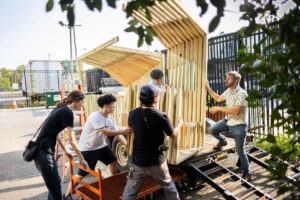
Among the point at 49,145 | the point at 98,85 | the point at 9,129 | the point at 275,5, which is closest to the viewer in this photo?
the point at 275,5

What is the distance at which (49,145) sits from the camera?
Answer: 3289 mm

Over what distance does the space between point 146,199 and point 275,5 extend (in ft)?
11.8

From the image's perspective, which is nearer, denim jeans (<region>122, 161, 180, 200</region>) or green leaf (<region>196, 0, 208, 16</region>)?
green leaf (<region>196, 0, 208, 16</region>)

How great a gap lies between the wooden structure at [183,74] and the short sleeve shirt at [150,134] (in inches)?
38.5

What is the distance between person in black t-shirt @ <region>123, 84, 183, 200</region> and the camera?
281 cm

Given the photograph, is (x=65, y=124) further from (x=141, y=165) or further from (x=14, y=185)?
(x=14, y=185)

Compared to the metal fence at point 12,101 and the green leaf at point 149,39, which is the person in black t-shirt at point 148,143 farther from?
the metal fence at point 12,101

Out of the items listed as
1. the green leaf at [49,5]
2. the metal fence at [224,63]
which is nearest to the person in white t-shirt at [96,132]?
the green leaf at [49,5]

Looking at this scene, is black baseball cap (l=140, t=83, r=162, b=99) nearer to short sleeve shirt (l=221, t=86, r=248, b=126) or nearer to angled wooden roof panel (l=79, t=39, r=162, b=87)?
short sleeve shirt (l=221, t=86, r=248, b=126)

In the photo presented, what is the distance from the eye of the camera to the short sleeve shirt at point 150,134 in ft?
9.18

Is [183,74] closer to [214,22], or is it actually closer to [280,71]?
[214,22]

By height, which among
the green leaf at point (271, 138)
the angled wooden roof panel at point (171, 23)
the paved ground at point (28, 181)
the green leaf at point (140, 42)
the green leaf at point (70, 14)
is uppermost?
the angled wooden roof panel at point (171, 23)

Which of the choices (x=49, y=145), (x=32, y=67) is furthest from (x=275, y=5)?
(x=32, y=67)

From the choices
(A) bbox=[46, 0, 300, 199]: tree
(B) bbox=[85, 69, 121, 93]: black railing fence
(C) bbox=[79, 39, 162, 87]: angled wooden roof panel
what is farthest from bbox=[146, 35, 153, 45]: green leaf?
(B) bbox=[85, 69, 121, 93]: black railing fence
